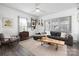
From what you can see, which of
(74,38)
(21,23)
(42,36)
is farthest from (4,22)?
(74,38)

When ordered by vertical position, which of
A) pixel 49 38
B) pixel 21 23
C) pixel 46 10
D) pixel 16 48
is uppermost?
pixel 46 10

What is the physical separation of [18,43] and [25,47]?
18cm

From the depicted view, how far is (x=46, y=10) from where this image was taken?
79.1 inches

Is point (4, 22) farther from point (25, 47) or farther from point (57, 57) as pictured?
point (57, 57)

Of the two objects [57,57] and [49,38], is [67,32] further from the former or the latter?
[57,57]

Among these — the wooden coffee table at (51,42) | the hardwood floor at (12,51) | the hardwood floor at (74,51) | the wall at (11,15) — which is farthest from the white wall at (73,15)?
the hardwood floor at (12,51)

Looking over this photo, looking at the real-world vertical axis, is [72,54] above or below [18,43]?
below

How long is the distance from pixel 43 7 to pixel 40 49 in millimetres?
936

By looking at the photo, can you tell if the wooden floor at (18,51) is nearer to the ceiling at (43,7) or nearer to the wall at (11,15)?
the wall at (11,15)

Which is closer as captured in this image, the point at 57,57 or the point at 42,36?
the point at 57,57

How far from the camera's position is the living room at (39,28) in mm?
1894

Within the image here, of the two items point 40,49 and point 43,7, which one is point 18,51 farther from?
point 43,7

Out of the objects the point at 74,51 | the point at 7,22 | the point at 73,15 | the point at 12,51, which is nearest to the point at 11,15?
the point at 7,22

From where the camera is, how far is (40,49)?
2008 millimetres
